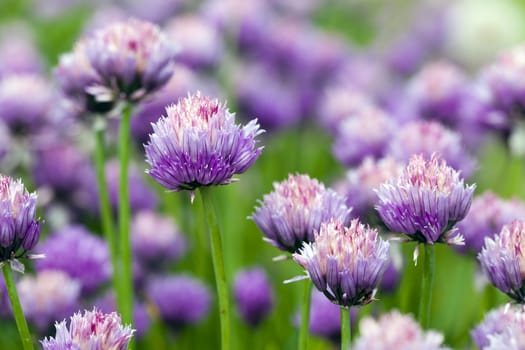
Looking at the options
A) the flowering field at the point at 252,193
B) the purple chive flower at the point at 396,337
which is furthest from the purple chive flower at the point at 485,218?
the purple chive flower at the point at 396,337

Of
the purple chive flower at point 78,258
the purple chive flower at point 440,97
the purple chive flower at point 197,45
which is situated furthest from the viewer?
the purple chive flower at point 197,45

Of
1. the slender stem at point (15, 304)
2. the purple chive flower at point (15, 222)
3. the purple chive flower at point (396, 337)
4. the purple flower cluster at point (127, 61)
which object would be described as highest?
the purple flower cluster at point (127, 61)

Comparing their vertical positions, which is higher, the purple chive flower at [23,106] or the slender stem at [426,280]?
the purple chive flower at [23,106]

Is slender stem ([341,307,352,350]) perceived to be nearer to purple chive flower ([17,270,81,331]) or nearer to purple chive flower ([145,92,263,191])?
purple chive flower ([145,92,263,191])

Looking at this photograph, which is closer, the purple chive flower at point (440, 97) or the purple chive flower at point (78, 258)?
the purple chive flower at point (78, 258)

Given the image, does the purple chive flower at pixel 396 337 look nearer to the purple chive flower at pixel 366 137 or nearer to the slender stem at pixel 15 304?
the slender stem at pixel 15 304

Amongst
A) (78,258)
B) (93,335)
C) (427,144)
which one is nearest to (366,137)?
(427,144)

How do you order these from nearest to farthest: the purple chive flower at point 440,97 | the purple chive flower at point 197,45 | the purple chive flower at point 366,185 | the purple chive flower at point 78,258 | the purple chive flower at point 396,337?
the purple chive flower at point 396,337
the purple chive flower at point 366,185
the purple chive flower at point 78,258
the purple chive flower at point 440,97
the purple chive flower at point 197,45
